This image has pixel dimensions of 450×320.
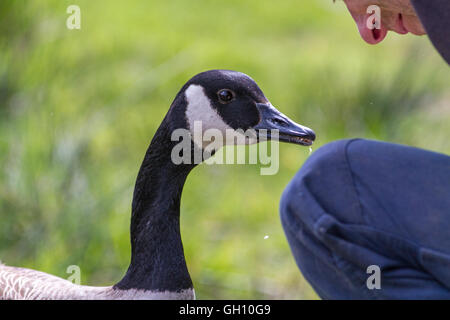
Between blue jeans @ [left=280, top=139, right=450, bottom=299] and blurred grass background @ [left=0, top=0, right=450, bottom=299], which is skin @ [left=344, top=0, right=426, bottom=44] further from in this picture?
blurred grass background @ [left=0, top=0, right=450, bottom=299]

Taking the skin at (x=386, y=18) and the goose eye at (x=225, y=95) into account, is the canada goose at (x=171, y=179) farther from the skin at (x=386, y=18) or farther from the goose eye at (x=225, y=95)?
the skin at (x=386, y=18)

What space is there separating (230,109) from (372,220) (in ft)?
1.44

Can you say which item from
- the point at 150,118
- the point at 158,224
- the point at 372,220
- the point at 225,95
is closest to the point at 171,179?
the point at 158,224

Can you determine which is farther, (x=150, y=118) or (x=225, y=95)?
(x=150, y=118)

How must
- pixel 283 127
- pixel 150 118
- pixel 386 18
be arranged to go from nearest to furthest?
pixel 283 127 < pixel 386 18 < pixel 150 118

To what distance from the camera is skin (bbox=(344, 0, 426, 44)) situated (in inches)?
54.1

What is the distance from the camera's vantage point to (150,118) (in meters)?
2.95

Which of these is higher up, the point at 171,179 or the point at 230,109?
the point at 230,109

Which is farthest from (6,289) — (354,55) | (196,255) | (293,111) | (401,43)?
(401,43)

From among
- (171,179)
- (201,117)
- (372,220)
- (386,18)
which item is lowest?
(372,220)

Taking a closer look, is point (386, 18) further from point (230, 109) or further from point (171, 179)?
point (171, 179)

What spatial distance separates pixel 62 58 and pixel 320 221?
1519mm

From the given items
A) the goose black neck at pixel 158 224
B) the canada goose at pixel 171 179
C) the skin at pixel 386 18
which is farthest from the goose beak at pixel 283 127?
the skin at pixel 386 18

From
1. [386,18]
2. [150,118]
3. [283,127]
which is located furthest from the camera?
[150,118]
